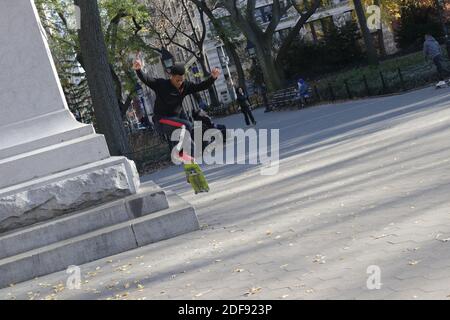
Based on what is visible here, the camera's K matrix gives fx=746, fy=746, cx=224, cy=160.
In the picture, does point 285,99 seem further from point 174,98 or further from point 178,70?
point 178,70

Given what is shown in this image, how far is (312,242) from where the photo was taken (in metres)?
6.23

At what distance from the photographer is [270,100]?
4175 cm

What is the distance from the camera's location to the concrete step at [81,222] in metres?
7.59

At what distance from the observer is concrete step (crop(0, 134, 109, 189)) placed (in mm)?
8031

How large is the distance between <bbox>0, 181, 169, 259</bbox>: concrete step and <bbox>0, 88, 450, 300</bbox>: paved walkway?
532 mm

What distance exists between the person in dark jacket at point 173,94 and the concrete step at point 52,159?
1872mm

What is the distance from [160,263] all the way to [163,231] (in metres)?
1.07

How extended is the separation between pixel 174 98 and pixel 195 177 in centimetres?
132

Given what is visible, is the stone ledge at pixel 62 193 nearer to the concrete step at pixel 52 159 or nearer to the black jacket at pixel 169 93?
the concrete step at pixel 52 159

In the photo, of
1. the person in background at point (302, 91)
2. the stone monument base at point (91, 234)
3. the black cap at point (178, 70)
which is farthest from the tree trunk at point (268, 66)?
the stone monument base at point (91, 234)

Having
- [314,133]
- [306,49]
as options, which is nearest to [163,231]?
[314,133]

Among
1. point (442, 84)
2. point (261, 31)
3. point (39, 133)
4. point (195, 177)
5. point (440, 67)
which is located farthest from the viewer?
point (261, 31)

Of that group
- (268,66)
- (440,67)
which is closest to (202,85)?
(440,67)
